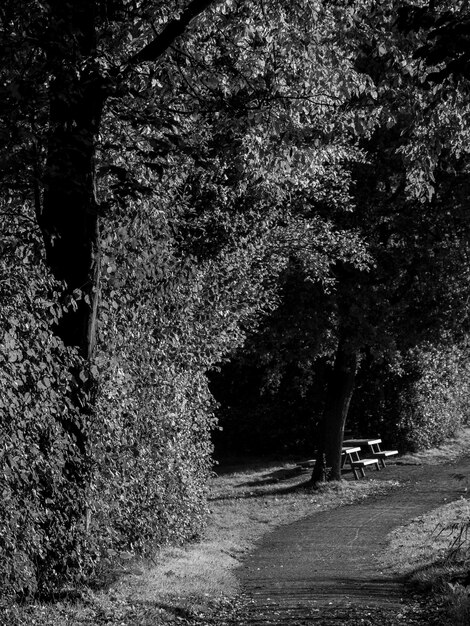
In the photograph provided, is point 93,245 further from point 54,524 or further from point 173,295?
point 54,524

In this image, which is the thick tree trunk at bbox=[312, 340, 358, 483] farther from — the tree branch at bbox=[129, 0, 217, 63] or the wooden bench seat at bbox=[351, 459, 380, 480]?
the tree branch at bbox=[129, 0, 217, 63]

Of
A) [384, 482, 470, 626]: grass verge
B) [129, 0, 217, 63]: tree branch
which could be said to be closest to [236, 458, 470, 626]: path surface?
[384, 482, 470, 626]: grass verge

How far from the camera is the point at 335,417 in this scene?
23.4 metres

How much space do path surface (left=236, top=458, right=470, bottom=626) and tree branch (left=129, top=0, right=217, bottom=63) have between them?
5975 mm

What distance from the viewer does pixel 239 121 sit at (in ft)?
37.2

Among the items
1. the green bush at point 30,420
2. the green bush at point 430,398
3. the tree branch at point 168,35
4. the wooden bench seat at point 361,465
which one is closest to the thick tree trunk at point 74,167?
the tree branch at point 168,35

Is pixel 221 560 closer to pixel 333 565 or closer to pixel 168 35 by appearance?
pixel 333 565

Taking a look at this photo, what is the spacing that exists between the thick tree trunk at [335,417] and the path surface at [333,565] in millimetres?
1788

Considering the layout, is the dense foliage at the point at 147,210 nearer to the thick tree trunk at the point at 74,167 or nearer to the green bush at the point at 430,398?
the thick tree trunk at the point at 74,167

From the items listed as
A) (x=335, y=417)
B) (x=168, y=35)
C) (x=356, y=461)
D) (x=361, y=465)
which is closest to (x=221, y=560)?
(x=168, y=35)

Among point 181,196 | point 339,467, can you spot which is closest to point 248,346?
Answer: point 339,467

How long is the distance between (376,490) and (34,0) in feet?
51.8

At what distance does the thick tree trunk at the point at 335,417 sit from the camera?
22.9 metres

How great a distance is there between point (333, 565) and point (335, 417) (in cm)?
1012
